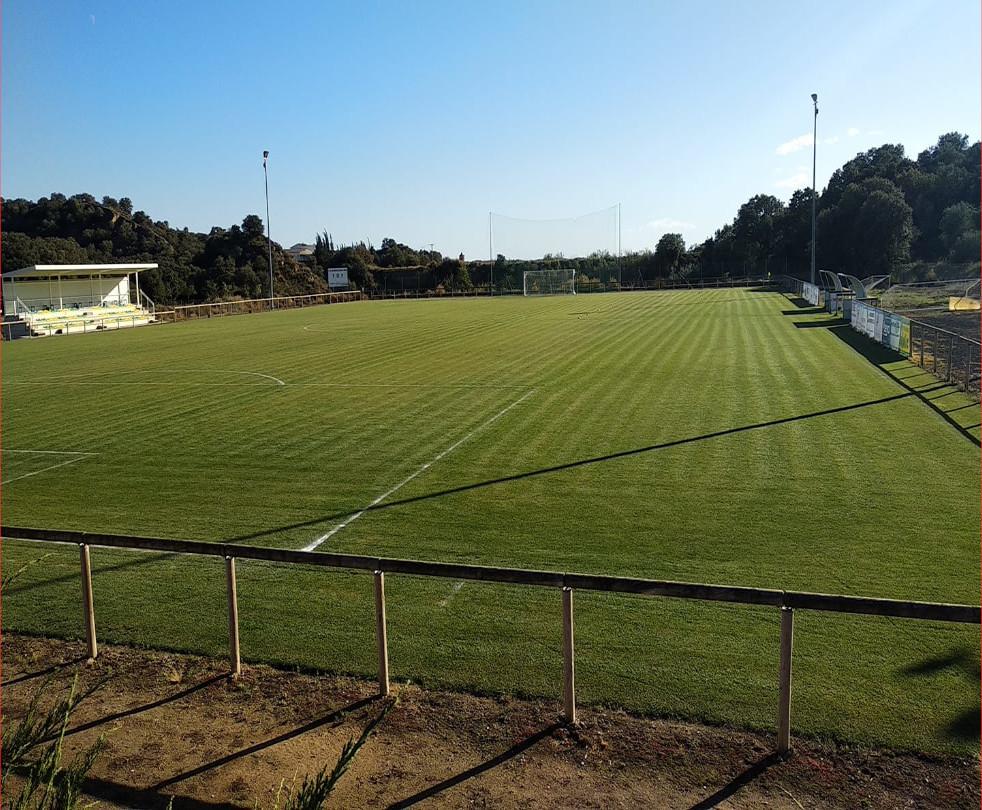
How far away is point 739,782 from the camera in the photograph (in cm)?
500

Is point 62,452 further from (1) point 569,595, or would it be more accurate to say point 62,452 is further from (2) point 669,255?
(2) point 669,255

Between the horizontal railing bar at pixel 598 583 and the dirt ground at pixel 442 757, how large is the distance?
961 mm

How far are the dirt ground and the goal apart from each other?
89.7m

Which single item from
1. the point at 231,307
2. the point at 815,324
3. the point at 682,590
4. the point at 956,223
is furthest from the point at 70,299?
the point at 956,223

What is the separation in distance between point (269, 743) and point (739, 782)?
310cm

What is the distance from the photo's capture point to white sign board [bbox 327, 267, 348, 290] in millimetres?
103000

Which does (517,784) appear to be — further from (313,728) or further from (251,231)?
(251,231)

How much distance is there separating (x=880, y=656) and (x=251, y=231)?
315 ft

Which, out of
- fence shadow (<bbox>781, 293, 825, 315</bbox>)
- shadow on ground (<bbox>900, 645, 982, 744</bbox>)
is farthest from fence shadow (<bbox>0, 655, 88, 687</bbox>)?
fence shadow (<bbox>781, 293, 825, 315</bbox>)

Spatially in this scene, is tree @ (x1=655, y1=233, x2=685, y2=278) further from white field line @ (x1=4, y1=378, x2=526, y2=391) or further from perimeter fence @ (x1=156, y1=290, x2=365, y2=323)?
white field line @ (x1=4, y1=378, x2=526, y2=391)

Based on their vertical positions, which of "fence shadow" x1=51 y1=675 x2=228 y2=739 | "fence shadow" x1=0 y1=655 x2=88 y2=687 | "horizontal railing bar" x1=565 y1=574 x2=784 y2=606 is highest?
"horizontal railing bar" x1=565 y1=574 x2=784 y2=606

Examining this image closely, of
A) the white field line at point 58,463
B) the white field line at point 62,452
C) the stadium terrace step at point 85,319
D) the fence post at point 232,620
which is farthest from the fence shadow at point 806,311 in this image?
the fence post at point 232,620

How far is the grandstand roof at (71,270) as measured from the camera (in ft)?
169

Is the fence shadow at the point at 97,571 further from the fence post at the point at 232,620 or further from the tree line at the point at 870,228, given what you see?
the tree line at the point at 870,228
